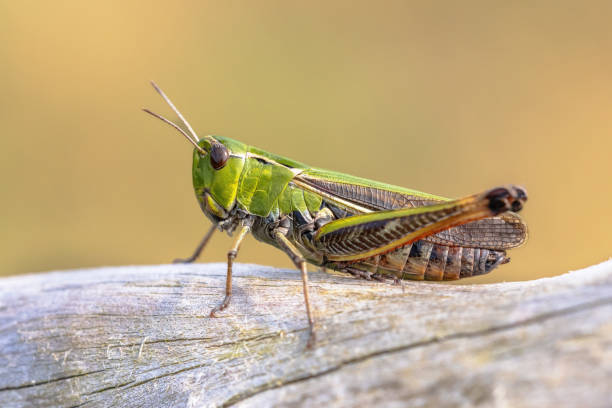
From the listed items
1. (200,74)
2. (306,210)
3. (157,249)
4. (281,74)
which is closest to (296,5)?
(281,74)

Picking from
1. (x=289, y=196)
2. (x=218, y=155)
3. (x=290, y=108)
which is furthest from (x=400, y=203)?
(x=290, y=108)

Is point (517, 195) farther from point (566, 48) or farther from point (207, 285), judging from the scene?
point (566, 48)

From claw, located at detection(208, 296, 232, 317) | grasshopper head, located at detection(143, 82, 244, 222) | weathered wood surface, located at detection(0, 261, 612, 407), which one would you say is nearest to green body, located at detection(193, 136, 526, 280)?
grasshopper head, located at detection(143, 82, 244, 222)

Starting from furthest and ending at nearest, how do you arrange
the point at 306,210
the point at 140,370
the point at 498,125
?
1. the point at 498,125
2. the point at 306,210
3. the point at 140,370

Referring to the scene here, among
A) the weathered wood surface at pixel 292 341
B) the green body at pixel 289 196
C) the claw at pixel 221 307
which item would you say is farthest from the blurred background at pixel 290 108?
the claw at pixel 221 307

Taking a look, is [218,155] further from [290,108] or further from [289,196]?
[290,108]

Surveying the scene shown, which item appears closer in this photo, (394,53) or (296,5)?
(394,53)
